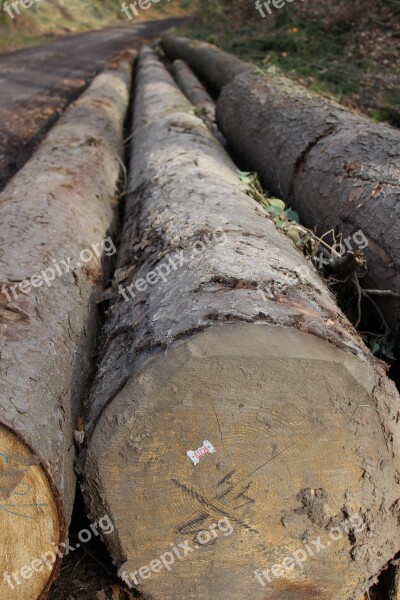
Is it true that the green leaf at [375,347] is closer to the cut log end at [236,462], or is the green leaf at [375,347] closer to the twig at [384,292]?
the twig at [384,292]

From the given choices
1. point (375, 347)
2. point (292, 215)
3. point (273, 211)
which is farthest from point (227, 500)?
point (292, 215)

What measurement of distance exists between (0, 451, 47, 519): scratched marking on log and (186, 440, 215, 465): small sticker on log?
0.49 m

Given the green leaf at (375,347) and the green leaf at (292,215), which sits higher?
the green leaf at (292,215)

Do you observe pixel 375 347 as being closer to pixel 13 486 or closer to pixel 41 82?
pixel 13 486

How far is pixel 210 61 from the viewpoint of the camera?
7613 millimetres

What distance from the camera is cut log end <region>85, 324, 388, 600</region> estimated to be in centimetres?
162

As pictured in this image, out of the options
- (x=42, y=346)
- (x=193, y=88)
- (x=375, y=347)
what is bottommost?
(x=375, y=347)

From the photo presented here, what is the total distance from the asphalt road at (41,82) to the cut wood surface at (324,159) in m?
2.39

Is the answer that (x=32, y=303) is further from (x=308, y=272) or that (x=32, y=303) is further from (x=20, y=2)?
(x=20, y=2)

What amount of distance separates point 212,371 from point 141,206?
5.47 feet

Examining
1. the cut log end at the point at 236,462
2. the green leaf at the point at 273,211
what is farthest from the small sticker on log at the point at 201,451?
the green leaf at the point at 273,211

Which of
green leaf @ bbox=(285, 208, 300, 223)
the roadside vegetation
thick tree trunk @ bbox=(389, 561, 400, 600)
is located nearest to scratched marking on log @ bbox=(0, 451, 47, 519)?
thick tree trunk @ bbox=(389, 561, 400, 600)

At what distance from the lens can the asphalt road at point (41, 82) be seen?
6.49 meters

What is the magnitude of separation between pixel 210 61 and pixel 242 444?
7.03m
